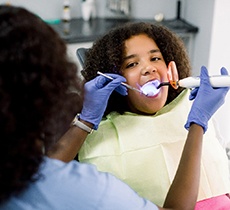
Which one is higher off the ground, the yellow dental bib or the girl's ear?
the girl's ear

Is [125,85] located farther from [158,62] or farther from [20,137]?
[20,137]

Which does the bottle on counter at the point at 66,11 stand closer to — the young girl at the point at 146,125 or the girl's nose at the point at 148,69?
the young girl at the point at 146,125

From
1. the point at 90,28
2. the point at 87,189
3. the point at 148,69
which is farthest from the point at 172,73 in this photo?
the point at 90,28

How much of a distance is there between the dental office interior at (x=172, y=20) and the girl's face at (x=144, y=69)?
0.83 m

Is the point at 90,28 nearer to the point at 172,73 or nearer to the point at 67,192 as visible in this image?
the point at 172,73

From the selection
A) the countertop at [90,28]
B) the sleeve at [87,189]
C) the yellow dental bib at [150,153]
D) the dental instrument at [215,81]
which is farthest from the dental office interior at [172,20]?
the sleeve at [87,189]

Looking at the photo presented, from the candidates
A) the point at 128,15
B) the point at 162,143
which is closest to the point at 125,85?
the point at 162,143

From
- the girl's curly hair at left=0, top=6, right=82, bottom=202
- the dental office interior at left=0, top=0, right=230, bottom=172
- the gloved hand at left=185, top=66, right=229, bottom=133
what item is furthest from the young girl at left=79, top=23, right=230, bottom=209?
the dental office interior at left=0, top=0, right=230, bottom=172

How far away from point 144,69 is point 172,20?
1.52 metres

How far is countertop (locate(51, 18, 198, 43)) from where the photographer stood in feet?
7.79

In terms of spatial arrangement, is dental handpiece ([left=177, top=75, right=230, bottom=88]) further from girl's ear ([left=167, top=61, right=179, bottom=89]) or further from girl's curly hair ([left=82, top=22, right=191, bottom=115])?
girl's curly hair ([left=82, top=22, right=191, bottom=115])

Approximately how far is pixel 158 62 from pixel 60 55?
76 cm

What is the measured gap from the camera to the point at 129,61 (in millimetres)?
1437

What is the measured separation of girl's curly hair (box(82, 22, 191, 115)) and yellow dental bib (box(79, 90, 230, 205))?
103mm
